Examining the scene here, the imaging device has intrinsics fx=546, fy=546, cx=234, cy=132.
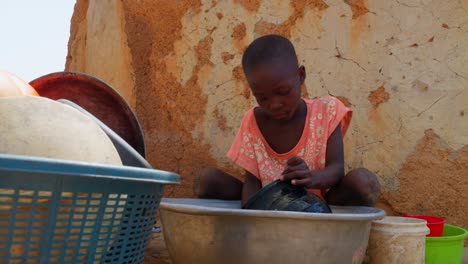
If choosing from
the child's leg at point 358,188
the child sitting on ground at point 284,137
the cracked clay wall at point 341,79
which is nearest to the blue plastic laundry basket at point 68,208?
the child sitting on ground at point 284,137

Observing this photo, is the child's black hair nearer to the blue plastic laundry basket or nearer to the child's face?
the child's face

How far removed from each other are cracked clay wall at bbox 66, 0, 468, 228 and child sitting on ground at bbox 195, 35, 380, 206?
0.42m

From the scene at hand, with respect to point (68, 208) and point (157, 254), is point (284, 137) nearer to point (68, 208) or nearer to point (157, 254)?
Result: point (157, 254)

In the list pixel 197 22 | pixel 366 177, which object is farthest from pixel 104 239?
pixel 197 22

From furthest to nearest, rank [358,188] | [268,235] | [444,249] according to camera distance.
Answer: [358,188]
[444,249]
[268,235]

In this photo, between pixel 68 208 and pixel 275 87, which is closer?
pixel 68 208

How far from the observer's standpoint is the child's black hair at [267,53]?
221 cm

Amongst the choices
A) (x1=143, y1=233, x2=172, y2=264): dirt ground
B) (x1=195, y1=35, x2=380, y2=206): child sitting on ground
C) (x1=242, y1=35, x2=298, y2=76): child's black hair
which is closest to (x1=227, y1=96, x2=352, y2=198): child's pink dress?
(x1=195, y1=35, x2=380, y2=206): child sitting on ground

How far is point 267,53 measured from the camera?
224cm

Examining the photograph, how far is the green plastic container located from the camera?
2066 millimetres

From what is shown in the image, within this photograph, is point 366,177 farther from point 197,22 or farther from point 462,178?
point 197,22

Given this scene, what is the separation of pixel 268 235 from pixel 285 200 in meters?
0.21

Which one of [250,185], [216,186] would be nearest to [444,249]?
[250,185]

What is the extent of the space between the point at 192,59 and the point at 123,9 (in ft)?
2.07
